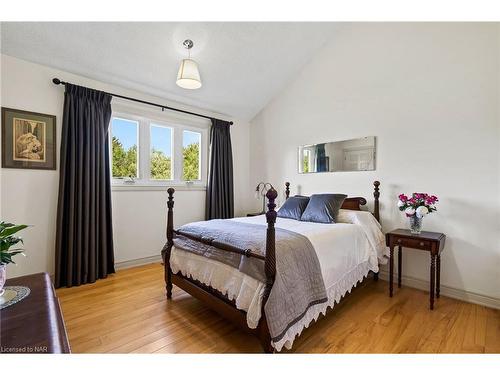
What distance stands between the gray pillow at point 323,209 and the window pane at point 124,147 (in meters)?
2.28

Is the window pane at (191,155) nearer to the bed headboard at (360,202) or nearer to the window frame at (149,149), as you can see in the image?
the window frame at (149,149)

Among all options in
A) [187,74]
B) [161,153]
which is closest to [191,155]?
[161,153]

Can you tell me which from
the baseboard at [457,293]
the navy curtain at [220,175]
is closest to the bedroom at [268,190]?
the baseboard at [457,293]

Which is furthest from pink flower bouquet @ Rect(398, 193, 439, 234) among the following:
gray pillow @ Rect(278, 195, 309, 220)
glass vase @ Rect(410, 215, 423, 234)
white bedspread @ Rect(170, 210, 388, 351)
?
gray pillow @ Rect(278, 195, 309, 220)

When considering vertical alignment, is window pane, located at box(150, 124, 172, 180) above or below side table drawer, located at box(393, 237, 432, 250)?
above

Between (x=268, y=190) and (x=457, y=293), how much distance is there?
2166 millimetres

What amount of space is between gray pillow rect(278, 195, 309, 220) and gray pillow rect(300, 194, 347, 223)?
83mm

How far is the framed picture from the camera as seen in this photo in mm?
2406

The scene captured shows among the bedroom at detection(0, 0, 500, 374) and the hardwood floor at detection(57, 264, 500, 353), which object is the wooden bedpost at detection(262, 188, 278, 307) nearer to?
the bedroom at detection(0, 0, 500, 374)

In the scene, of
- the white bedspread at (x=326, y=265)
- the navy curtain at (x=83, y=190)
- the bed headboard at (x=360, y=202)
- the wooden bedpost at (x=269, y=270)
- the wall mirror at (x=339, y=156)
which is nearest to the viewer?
the wooden bedpost at (x=269, y=270)

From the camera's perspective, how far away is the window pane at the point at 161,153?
3.48 metres

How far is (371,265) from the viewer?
253 cm
